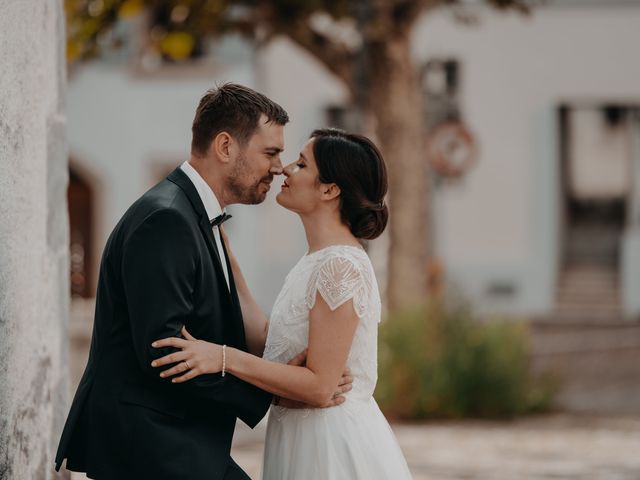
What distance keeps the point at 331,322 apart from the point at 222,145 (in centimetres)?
60

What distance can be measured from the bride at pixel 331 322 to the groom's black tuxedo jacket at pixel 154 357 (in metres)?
0.30

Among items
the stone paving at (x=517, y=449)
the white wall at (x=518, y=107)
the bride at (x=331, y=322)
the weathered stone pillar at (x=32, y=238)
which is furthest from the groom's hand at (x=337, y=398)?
the white wall at (x=518, y=107)

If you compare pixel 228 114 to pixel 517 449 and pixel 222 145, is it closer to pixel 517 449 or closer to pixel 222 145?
pixel 222 145

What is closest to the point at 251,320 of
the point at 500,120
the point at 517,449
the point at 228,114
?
the point at 228,114

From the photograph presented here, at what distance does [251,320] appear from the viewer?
424 cm

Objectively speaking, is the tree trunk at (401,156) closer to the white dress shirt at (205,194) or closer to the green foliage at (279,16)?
the green foliage at (279,16)

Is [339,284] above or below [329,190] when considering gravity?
below

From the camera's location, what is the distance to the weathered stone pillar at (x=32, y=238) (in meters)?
3.73

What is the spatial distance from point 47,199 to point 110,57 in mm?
19983

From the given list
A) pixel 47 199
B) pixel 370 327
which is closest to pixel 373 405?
pixel 370 327

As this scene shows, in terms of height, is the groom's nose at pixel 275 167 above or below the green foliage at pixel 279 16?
below

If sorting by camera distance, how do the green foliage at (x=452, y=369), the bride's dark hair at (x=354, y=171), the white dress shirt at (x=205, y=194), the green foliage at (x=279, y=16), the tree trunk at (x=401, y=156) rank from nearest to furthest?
1. the white dress shirt at (x=205, y=194)
2. the bride's dark hair at (x=354, y=171)
3. the green foliage at (x=452, y=369)
4. the green foliage at (x=279, y=16)
5. the tree trunk at (x=401, y=156)

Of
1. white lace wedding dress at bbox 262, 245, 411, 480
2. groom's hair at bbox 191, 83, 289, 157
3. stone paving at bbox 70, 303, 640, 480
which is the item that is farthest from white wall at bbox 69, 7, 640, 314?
groom's hair at bbox 191, 83, 289, 157

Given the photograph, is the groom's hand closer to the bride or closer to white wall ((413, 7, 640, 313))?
the bride
